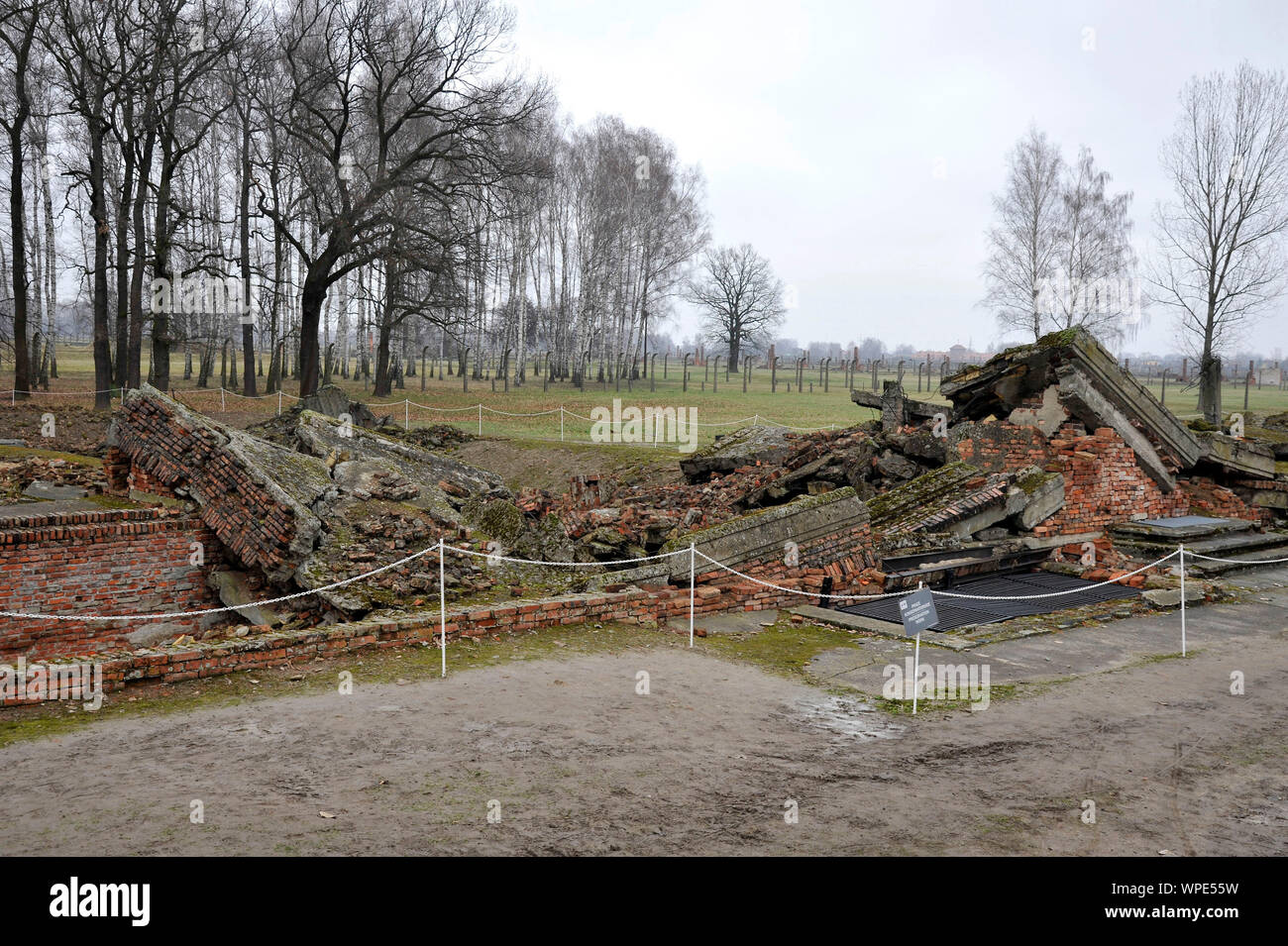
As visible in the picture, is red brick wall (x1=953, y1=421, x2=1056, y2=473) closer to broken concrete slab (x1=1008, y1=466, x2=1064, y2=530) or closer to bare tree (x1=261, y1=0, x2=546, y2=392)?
broken concrete slab (x1=1008, y1=466, x2=1064, y2=530)

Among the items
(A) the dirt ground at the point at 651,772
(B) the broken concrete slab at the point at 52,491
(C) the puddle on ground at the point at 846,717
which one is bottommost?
(C) the puddle on ground at the point at 846,717

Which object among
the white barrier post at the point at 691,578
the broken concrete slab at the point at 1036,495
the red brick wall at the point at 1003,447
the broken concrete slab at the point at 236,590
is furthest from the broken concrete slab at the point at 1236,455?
the broken concrete slab at the point at 236,590

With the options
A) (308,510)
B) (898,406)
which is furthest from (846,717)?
(898,406)

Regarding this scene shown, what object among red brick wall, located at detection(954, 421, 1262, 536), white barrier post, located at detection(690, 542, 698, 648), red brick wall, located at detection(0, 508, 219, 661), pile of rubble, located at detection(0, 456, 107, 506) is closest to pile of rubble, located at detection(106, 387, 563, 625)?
red brick wall, located at detection(0, 508, 219, 661)

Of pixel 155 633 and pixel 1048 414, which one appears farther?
pixel 1048 414

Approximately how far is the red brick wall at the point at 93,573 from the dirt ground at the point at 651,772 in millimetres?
4350

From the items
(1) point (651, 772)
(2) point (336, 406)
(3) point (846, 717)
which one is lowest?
(3) point (846, 717)

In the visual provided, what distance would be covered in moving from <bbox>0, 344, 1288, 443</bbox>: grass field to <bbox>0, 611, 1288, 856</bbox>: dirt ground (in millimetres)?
17522

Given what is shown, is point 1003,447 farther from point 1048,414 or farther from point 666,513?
point 666,513

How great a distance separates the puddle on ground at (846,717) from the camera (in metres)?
6.82

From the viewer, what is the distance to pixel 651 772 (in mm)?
5750

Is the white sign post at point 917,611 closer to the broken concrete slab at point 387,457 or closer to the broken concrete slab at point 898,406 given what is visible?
the broken concrete slab at point 387,457

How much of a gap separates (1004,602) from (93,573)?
10.8 metres

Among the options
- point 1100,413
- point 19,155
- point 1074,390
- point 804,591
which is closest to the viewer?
point 804,591
